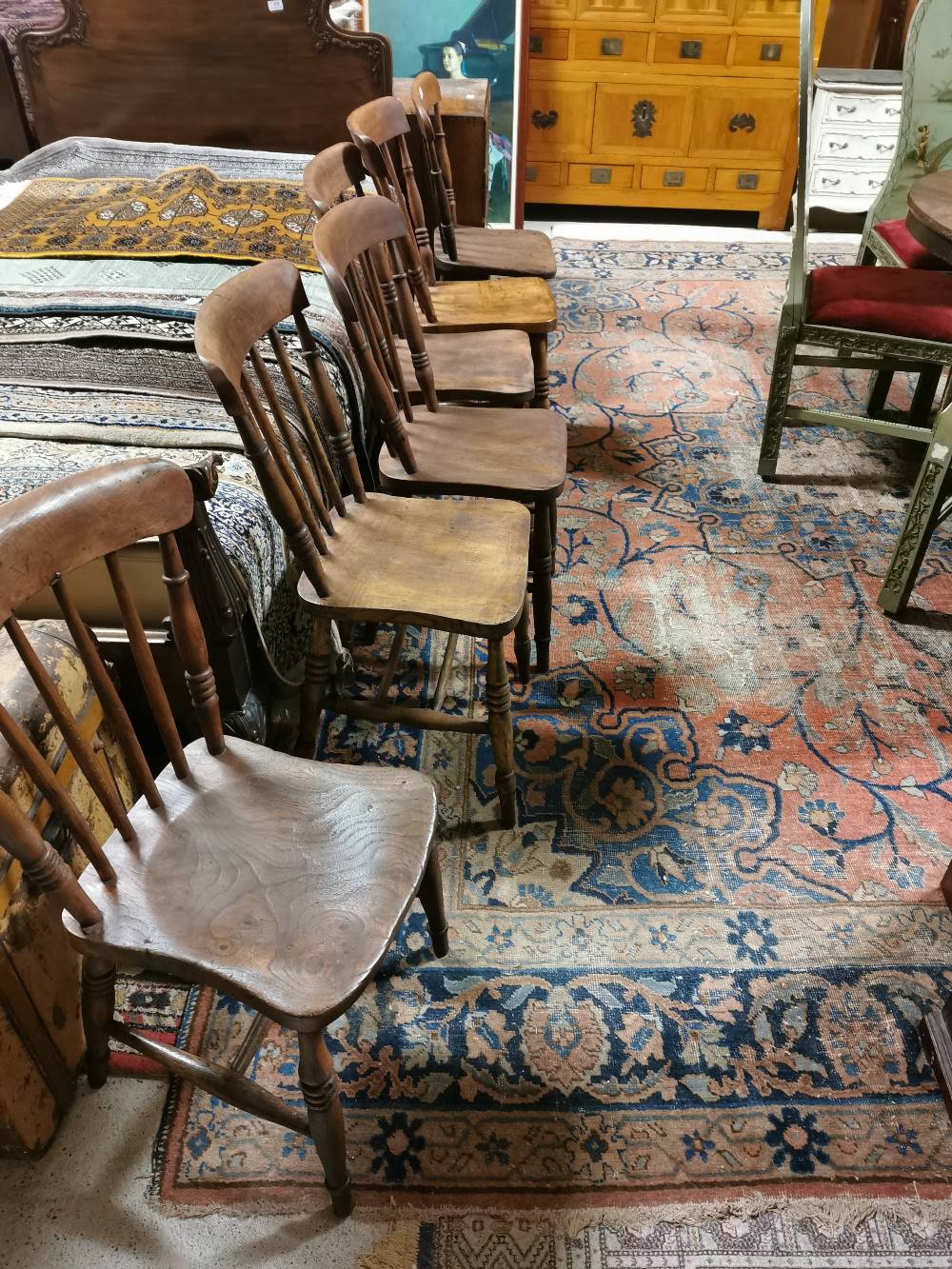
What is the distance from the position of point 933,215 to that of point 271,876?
84.5 inches

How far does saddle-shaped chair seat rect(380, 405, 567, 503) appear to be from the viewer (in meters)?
1.90

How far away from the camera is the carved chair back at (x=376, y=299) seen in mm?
1707

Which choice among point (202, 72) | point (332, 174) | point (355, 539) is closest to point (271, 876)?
point (355, 539)

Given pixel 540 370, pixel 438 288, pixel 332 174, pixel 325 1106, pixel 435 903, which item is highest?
pixel 332 174

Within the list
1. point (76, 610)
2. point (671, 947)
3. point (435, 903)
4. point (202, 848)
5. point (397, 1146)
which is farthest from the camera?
point (671, 947)

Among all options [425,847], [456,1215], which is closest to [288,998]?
[425,847]

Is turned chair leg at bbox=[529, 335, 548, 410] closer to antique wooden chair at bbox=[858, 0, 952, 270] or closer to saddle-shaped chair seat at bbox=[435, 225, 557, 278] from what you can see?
saddle-shaped chair seat at bbox=[435, 225, 557, 278]

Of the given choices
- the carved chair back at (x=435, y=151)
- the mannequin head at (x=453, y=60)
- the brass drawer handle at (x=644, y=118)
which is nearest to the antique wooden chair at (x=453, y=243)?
the carved chair back at (x=435, y=151)

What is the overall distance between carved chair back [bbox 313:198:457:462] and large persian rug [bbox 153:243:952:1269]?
2.11 feet

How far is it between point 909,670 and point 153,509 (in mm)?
1893

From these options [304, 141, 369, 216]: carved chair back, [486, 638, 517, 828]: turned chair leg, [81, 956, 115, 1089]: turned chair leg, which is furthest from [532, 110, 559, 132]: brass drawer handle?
[81, 956, 115, 1089]: turned chair leg

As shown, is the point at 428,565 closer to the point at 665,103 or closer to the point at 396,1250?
the point at 396,1250

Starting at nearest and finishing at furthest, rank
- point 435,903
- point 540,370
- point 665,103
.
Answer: point 435,903 → point 540,370 → point 665,103

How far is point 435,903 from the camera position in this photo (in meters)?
1.51
